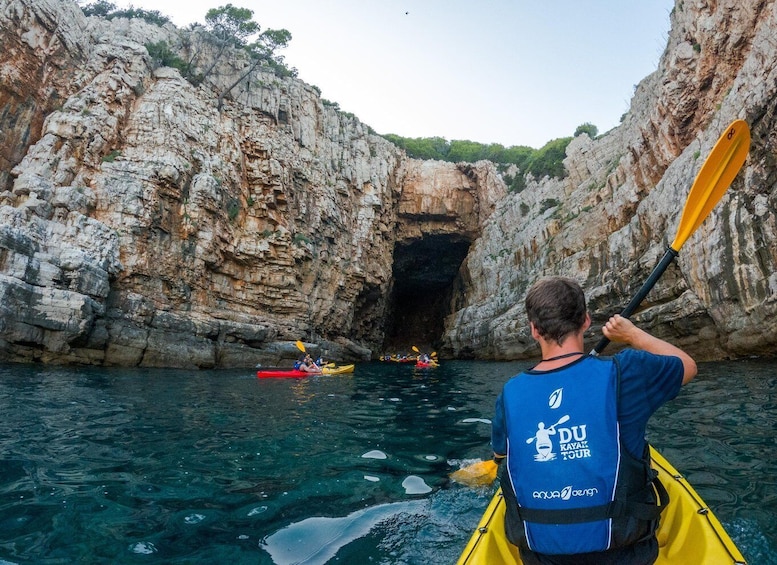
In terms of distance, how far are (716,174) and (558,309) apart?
9.51 feet

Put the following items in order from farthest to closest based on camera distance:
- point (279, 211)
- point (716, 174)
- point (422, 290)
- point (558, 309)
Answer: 1. point (422, 290)
2. point (279, 211)
3. point (716, 174)
4. point (558, 309)

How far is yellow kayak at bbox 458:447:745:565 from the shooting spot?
2021 mm

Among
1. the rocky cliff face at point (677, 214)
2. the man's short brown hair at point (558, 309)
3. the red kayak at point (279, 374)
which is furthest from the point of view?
the red kayak at point (279, 374)

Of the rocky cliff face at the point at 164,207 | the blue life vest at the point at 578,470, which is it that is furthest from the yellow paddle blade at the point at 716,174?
the rocky cliff face at the point at 164,207

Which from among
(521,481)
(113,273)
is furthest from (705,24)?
→ (113,273)

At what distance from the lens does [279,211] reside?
25.1m

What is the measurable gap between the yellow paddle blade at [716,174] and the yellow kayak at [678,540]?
2175 mm

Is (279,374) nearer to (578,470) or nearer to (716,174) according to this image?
(716,174)

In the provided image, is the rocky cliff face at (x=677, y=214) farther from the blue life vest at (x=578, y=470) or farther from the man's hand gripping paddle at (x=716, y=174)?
the blue life vest at (x=578, y=470)

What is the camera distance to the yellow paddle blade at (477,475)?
13.4ft

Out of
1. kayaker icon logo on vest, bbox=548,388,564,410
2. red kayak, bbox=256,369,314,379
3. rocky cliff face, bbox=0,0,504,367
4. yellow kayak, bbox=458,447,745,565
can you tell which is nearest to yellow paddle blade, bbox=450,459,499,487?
yellow kayak, bbox=458,447,745,565

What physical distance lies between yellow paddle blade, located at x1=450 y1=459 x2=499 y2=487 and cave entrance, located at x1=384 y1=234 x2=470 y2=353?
31.2 meters

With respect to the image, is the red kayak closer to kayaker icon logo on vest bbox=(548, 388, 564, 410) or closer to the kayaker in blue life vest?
the kayaker in blue life vest

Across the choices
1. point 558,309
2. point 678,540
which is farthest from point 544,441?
point 678,540
